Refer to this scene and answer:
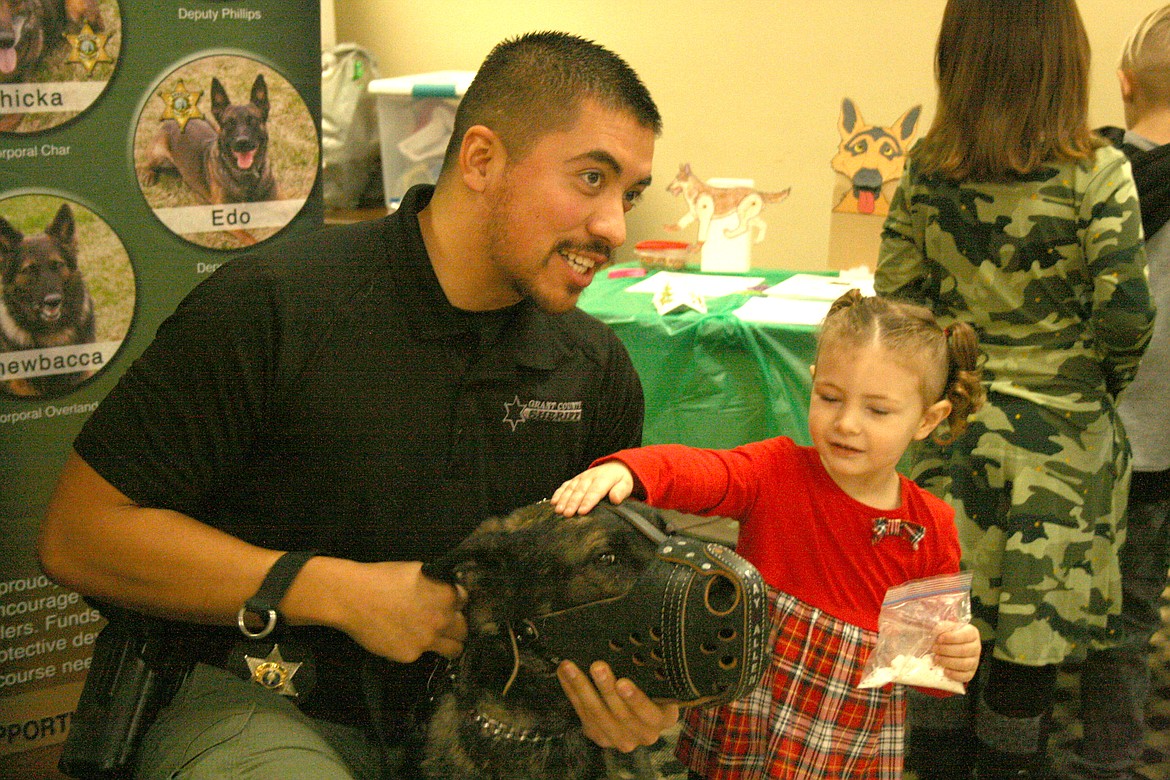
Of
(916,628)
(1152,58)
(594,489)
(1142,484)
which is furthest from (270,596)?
(1152,58)

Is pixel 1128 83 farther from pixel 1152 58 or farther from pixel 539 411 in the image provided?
pixel 539 411

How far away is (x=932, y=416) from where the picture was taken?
159cm

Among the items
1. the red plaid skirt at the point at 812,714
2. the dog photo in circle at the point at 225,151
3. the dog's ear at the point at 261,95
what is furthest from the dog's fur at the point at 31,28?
the red plaid skirt at the point at 812,714

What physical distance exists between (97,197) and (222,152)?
0.79ft

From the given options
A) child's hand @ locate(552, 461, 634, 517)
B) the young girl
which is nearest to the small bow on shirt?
the young girl

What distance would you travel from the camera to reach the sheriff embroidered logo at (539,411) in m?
1.46

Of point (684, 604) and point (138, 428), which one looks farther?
point (138, 428)

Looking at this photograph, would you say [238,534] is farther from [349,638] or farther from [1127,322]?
[1127,322]

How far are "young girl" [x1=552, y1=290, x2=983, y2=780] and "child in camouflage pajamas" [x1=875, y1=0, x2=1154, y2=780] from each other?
1.72 feet

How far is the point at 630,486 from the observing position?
52.2 inches

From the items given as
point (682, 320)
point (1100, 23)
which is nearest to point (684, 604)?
point (682, 320)

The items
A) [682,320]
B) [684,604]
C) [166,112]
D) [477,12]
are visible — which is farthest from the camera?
[477,12]

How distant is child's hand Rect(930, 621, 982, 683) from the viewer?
1438 mm

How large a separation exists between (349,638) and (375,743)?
0.14 meters
